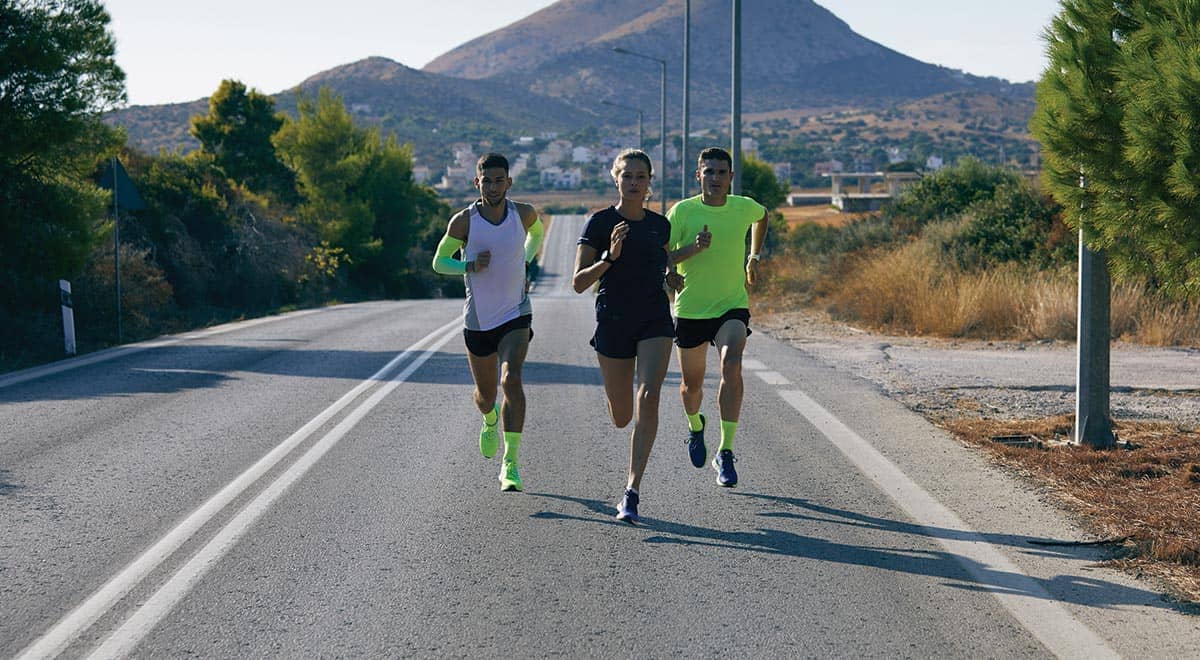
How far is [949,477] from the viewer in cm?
816

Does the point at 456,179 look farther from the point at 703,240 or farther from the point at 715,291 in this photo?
the point at 703,240

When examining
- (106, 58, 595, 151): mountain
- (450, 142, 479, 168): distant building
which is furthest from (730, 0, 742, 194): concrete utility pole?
(106, 58, 595, 151): mountain

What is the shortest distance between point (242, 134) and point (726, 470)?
4593cm

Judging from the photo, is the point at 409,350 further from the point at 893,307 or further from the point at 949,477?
the point at 949,477

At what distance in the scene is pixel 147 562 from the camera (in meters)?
6.12

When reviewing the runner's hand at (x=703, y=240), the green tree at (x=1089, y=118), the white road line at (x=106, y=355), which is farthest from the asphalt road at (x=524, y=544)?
the white road line at (x=106, y=355)

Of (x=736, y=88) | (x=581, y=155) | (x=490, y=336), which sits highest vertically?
(x=581, y=155)

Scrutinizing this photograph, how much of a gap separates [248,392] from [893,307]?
10.5m

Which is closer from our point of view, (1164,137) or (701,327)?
(1164,137)

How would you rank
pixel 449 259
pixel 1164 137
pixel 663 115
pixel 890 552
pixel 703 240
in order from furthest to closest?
1. pixel 663 115
2. pixel 449 259
3. pixel 703 240
4. pixel 1164 137
5. pixel 890 552

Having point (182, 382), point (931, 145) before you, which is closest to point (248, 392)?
point (182, 382)

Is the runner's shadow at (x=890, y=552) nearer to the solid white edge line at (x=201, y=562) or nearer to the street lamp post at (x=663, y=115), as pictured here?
the solid white edge line at (x=201, y=562)

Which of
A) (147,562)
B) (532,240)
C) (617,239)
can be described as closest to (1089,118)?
(617,239)

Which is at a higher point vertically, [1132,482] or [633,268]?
[633,268]
